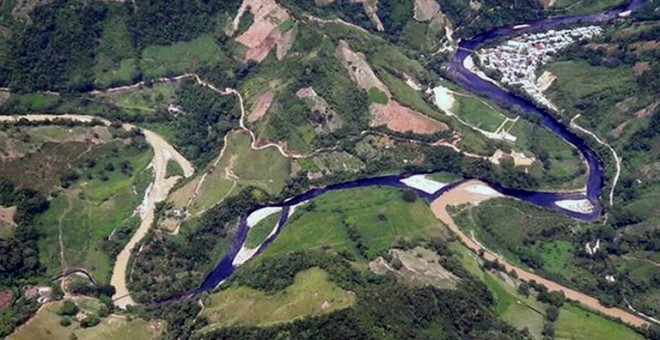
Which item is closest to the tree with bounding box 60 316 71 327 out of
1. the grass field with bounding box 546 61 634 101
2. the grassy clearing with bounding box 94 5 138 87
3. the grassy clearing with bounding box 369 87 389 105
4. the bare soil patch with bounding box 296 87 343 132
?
the grassy clearing with bounding box 94 5 138 87

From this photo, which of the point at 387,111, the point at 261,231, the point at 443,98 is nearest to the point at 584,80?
the point at 443,98

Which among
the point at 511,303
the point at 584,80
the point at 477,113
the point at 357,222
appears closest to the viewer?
the point at 511,303

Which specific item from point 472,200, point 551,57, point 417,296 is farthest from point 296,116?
point 551,57

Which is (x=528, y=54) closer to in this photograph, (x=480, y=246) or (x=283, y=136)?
(x=480, y=246)

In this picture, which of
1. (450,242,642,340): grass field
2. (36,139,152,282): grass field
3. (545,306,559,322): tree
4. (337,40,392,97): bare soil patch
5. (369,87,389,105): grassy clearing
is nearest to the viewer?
(450,242,642,340): grass field

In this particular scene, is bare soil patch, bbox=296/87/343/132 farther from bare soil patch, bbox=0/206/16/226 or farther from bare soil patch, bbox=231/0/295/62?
bare soil patch, bbox=0/206/16/226

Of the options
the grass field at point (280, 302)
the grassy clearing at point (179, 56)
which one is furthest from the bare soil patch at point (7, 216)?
the grassy clearing at point (179, 56)
